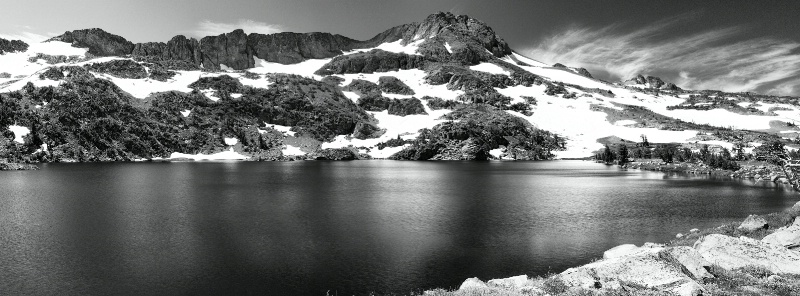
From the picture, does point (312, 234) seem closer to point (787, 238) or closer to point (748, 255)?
point (748, 255)

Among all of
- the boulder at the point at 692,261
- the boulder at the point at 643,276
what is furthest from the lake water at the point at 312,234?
the boulder at the point at 692,261

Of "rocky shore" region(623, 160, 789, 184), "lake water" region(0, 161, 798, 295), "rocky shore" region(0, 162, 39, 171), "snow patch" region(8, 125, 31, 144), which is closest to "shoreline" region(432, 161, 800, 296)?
"lake water" region(0, 161, 798, 295)

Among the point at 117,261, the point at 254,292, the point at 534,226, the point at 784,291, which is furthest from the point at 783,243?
the point at 117,261

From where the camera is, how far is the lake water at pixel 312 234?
3158 centimetres

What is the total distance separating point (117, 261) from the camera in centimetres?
3544

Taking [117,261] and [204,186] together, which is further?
[204,186]

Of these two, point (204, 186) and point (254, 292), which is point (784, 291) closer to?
point (254, 292)

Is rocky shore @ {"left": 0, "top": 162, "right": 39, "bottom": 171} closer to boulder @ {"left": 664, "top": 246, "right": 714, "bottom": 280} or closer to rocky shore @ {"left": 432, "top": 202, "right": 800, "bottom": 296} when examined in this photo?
rocky shore @ {"left": 432, "top": 202, "right": 800, "bottom": 296}

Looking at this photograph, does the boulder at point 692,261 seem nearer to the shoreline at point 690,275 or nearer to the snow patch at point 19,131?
the shoreline at point 690,275

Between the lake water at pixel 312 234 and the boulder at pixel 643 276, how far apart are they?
11.4 meters

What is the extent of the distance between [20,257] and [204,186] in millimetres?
57929

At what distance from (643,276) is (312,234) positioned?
33039 mm

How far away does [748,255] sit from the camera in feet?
77.8

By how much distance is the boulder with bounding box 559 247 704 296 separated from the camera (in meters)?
18.6
